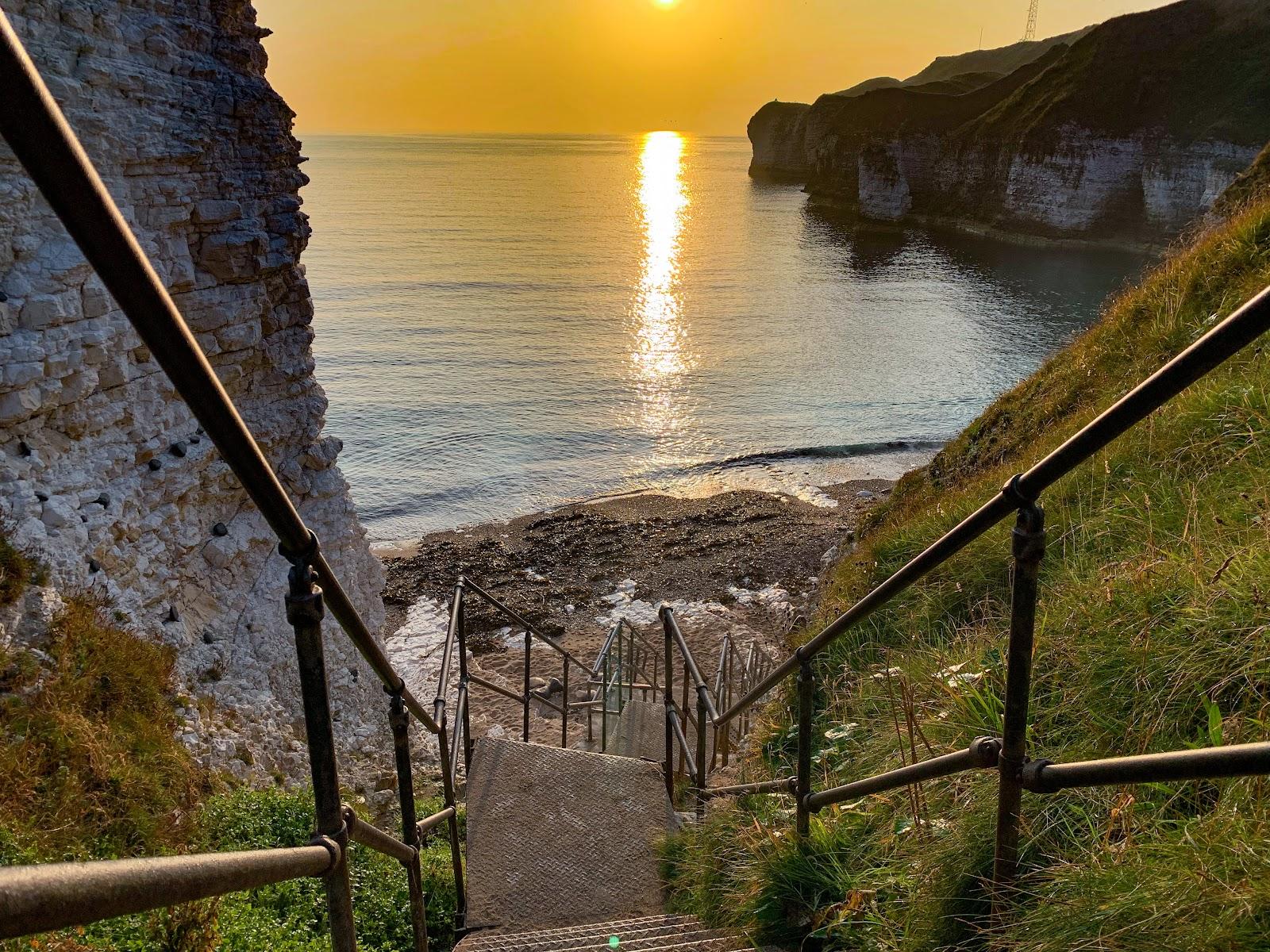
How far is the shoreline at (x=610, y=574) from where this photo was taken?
15.6 metres

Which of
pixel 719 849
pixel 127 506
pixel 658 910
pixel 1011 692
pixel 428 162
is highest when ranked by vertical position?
pixel 428 162

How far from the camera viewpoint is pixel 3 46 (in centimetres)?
77

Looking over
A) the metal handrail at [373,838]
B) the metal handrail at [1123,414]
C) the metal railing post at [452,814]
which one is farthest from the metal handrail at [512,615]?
the metal handrail at [1123,414]

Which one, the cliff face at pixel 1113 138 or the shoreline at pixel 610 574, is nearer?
the shoreline at pixel 610 574

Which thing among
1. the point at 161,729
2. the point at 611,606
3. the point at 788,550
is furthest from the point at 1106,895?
the point at 788,550

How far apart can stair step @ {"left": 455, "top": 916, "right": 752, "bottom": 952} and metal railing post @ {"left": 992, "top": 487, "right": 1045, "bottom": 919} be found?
1.12 meters

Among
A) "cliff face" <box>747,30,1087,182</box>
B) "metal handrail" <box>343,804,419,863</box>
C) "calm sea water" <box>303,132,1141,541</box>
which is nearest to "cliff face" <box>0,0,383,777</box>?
"metal handrail" <box>343,804,419,863</box>

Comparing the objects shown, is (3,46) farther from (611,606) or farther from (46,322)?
(611,606)

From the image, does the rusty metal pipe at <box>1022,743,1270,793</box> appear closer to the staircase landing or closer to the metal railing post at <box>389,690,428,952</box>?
the metal railing post at <box>389,690,428,952</box>

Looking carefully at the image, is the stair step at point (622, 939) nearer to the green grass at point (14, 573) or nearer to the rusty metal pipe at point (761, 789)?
the rusty metal pipe at point (761, 789)

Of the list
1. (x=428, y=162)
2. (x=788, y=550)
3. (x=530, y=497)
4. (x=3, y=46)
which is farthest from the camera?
(x=428, y=162)

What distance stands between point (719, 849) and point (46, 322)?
237 inches

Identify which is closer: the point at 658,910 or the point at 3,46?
the point at 3,46

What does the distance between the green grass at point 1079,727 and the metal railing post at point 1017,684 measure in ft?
0.24
